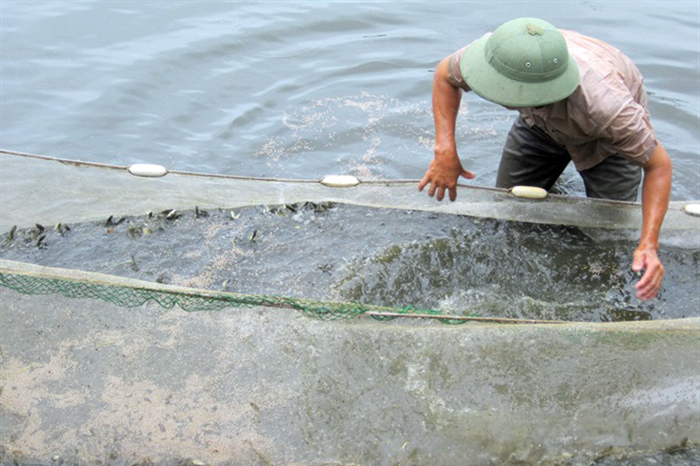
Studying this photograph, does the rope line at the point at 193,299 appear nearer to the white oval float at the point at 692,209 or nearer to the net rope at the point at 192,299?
the net rope at the point at 192,299

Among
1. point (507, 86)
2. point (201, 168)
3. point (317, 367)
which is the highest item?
point (507, 86)

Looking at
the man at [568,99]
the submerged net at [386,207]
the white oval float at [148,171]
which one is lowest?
the submerged net at [386,207]

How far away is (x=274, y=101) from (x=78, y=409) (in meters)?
4.35

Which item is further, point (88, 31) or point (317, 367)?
point (88, 31)

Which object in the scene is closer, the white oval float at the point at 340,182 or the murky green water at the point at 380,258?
the murky green water at the point at 380,258

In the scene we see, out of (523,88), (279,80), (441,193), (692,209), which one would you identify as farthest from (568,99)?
(279,80)

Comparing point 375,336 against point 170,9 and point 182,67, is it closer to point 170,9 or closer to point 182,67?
point 182,67

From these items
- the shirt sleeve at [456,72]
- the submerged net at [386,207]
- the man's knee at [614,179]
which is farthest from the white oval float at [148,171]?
the man's knee at [614,179]

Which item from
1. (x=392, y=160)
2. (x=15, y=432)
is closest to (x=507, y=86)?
(x=15, y=432)

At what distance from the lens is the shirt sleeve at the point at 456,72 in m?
3.57

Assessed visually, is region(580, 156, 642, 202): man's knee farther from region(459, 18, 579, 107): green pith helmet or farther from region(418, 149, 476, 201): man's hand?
region(459, 18, 579, 107): green pith helmet

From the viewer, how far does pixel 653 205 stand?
129 inches

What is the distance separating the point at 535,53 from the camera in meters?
3.04

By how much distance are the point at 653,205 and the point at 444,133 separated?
103 cm
